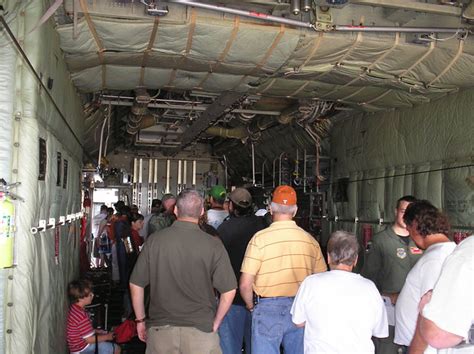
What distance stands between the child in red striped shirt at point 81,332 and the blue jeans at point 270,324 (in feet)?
5.66

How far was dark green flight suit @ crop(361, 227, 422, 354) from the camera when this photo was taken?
4.16 m

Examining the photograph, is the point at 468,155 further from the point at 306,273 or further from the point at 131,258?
the point at 131,258

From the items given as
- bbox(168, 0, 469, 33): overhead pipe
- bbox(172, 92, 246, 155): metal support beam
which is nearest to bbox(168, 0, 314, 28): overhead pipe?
bbox(168, 0, 469, 33): overhead pipe

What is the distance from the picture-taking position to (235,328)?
435 cm

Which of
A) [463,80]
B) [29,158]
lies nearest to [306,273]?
[29,158]

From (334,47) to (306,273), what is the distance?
2.06 metres

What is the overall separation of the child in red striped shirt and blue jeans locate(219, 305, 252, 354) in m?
1.11

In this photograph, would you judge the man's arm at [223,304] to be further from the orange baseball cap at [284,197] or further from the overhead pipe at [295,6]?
the overhead pipe at [295,6]

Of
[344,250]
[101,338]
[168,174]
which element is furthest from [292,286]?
[168,174]

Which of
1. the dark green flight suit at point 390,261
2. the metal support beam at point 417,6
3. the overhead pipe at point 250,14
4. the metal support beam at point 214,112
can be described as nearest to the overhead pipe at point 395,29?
the metal support beam at point 417,6

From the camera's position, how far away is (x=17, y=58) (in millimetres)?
2998

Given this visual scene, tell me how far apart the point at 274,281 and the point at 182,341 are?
0.77 m

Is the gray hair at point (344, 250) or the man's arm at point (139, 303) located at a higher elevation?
the gray hair at point (344, 250)

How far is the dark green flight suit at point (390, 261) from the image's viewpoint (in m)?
4.16
